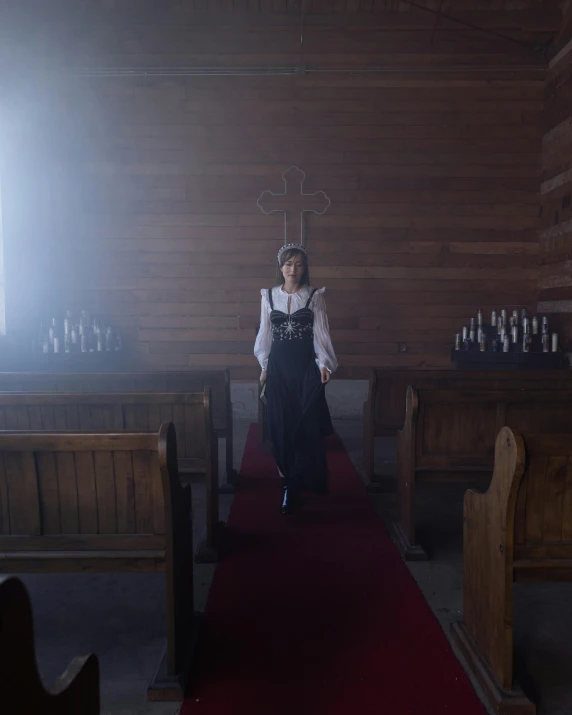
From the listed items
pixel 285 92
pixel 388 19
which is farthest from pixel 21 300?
pixel 388 19

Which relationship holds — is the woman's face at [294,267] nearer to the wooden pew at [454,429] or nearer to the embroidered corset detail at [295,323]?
the embroidered corset detail at [295,323]

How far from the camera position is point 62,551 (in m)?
1.99

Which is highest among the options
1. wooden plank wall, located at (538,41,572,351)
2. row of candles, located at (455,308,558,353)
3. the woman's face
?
wooden plank wall, located at (538,41,572,351)

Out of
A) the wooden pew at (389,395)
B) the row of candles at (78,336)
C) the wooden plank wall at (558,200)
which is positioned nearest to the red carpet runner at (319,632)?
the wooden pew at (389,395)

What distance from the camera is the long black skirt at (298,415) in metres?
3.56

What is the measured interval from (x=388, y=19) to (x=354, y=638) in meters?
6.72

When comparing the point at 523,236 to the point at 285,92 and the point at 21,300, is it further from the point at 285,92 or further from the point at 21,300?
the point at 21,300

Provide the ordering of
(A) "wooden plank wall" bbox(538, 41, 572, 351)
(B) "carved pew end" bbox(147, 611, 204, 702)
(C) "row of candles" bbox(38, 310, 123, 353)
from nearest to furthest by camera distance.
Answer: (B) "carved pew end" bbox(147, 611, 204, 702)
(A) "wooden plank wall" bbox(538, 41, 572, 351)
(C) "row of candles" bbox(38, 310, 123, 353)

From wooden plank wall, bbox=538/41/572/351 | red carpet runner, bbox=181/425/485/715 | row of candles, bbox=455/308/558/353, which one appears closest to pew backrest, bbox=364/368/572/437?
red carpet runner, bbox=181/425/485/715

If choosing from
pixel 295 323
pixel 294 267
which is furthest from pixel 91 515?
pixel 294 267

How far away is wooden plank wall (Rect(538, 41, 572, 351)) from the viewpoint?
613cm

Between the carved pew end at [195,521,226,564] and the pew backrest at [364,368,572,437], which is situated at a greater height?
the pew backrest at [364,368,572,437]

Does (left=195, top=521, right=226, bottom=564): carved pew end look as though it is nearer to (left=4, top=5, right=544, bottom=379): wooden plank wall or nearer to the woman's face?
the woman's face

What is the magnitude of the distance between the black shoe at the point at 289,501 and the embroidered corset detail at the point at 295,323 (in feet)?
3.18
